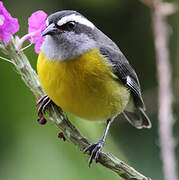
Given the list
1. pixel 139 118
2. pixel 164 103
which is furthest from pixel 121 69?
pixel 139 118

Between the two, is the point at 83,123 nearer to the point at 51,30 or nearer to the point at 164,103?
the point at 164,103

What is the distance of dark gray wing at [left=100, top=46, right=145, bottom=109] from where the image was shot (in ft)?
12.5

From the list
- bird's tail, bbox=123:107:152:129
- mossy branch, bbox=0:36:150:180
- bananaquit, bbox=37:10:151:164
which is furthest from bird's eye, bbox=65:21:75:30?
bird's tail, bbox=123:107:152:129

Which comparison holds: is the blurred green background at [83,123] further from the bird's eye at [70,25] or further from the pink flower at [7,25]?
the pink flower at [7,25]

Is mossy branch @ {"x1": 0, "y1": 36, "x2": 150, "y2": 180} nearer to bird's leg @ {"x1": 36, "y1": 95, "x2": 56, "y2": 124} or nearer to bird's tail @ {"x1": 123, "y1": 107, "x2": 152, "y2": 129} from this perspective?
bird's leg @ {"x1": 36, "y1": 95, "x2": 56, "y2": 124}

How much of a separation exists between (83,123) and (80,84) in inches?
37.4

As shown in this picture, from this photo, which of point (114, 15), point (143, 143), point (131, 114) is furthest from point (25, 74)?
point (114, 15)

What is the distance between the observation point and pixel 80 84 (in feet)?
11.0

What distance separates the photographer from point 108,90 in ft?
11.8

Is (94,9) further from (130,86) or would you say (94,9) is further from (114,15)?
(130,86)

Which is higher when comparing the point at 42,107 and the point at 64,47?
the point at 64,47

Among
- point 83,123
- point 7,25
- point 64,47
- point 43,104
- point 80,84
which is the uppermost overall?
point 7,25

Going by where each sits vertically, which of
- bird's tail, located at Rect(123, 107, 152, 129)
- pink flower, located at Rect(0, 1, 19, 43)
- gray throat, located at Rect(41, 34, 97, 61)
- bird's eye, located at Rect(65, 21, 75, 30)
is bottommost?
bird's tail, located at Rect(123, 107, 152, 129)

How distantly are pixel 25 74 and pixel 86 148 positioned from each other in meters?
0.69
